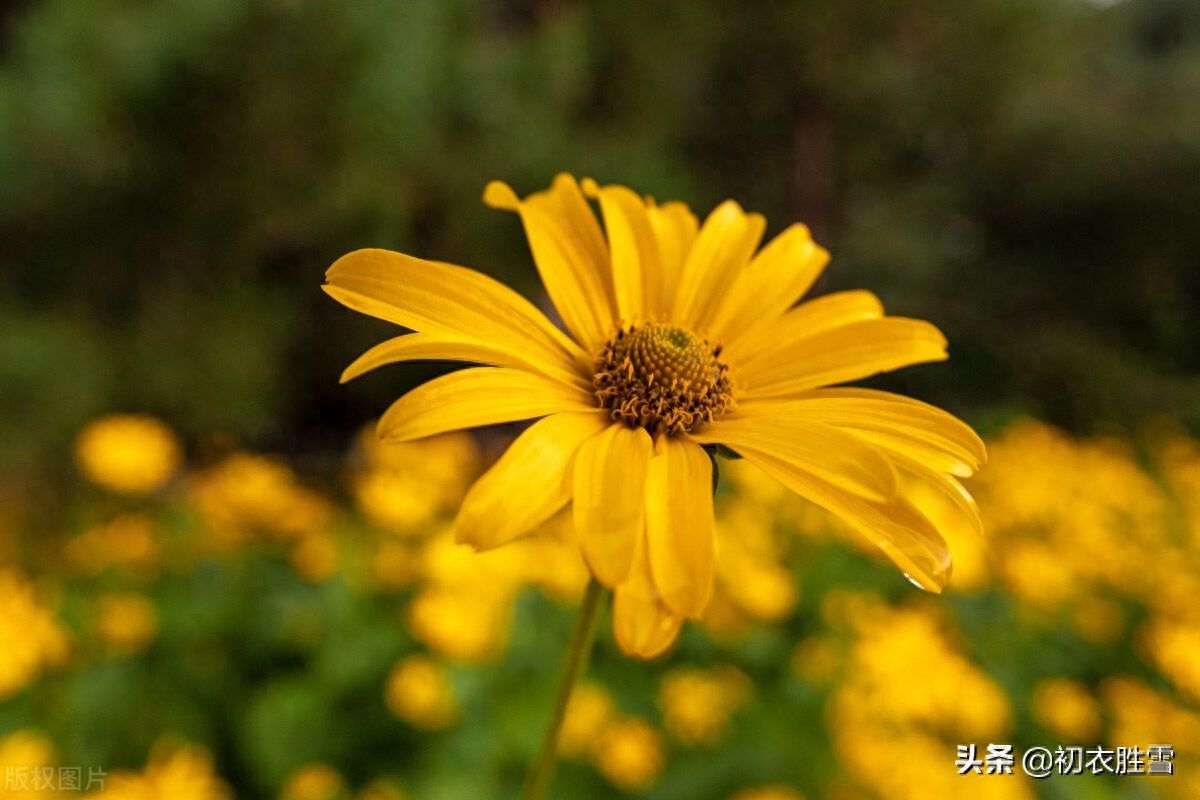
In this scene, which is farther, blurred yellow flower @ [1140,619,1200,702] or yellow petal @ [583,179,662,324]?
blurred yellow flower @ [1140,619,1200,702]

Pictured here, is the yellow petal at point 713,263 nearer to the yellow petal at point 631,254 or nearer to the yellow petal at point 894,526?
the yellow petal at point 631,254

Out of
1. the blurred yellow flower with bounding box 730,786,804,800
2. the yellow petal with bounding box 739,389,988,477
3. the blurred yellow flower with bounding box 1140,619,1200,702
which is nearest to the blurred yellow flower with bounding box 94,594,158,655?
the blurred yellow flower with bounding box 730,786,804,800

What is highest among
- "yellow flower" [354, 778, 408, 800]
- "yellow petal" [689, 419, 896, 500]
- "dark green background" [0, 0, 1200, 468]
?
"dark green background" [0, 0, 1200, 468]

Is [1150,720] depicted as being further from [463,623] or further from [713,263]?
[713,263]

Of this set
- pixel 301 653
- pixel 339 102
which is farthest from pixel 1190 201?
pixel 301 653

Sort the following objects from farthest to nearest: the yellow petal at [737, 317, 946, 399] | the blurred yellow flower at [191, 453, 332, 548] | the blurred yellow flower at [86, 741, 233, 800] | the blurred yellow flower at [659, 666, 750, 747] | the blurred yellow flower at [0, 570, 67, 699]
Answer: the blurred yellow flower at [191, 453, 332, 548] < the blurred yellow flower at [659, 666, 750, 747] < the blurred yellow flower at [0, 570, 67, 699] < the blurred yellow flower at [86, 741, 233, 800] < the yellow petal at [737, 317, 946, 399]

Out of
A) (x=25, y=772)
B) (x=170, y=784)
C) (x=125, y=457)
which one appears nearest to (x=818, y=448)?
(x=170, y=784)

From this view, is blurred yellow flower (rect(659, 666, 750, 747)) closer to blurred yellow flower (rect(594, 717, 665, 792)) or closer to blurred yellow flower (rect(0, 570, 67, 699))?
blurred yellow flower (rect(594, 717, 665, 792))

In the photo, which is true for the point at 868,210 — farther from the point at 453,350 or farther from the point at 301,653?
the point at 453,350
